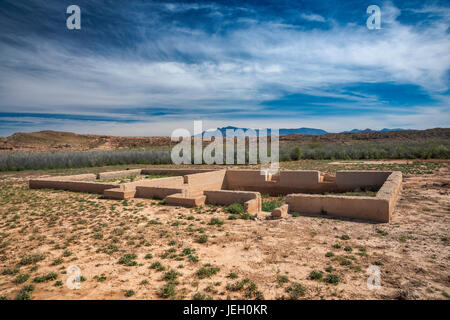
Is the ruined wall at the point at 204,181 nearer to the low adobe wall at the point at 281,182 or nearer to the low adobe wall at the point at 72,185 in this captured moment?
the low adobe wall at the point at 281,182

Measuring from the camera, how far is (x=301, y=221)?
21.9 feet

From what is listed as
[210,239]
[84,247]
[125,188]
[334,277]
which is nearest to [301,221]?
[210,239]

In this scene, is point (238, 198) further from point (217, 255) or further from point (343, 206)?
point (217, 255)

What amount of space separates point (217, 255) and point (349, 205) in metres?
3.66

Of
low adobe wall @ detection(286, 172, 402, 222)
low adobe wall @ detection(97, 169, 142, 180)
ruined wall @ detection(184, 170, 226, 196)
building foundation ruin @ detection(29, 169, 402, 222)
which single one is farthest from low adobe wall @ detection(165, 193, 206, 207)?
low adobe wall @ detection(97, 169, 142, 180)

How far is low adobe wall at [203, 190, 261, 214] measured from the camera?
7.72m

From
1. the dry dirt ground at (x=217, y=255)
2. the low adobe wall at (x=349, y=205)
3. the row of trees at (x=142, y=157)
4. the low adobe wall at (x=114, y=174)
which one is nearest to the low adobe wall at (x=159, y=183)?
the dry dirt ground at (x=217, y=255)

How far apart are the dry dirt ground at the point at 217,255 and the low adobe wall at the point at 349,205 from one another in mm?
304

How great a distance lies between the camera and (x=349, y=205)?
684 centimetres

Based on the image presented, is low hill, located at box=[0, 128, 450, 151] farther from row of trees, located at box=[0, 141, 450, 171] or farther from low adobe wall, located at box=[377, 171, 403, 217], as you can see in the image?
low adobe wall, located at box=[377, 171, 403, 217]

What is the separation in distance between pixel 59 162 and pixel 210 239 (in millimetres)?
21042

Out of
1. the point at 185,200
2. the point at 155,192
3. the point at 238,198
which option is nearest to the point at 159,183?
the point at 155,192

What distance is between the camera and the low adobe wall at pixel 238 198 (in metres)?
7.72
